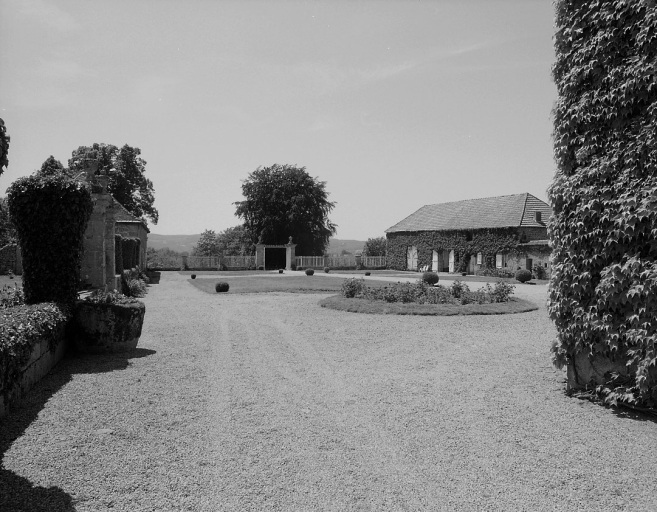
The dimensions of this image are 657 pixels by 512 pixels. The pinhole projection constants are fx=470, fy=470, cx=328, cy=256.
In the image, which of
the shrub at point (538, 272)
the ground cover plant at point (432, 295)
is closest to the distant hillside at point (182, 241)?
the shrub at point (538, 272)

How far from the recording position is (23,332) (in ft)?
19.2

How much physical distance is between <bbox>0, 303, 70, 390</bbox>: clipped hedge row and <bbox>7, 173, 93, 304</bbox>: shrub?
882 millimetres

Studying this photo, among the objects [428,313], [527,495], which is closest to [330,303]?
[428,313]

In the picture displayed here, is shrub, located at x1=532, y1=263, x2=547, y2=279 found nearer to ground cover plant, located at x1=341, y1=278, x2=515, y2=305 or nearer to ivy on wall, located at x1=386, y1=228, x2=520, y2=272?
ivy on wall, located at x1=386, y1=228, x2=520, y2=272

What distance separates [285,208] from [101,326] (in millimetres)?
45128

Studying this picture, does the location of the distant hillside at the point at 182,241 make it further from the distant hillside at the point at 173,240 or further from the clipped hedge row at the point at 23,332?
the clipped hedge row at the point at 23,332

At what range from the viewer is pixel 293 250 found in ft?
160

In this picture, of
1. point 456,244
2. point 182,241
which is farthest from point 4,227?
point 182,241

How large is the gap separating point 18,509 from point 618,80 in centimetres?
742

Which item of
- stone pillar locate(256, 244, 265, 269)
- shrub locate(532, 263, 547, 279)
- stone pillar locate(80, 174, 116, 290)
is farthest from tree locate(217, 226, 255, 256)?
stone pillar locate(80, 174, 116, 290)

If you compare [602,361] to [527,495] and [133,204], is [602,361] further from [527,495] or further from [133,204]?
[133,204]

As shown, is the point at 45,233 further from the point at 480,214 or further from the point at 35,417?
the point at 480,214

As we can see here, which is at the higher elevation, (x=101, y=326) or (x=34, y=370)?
(x=101, y=326)

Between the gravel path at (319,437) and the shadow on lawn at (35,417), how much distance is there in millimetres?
17
